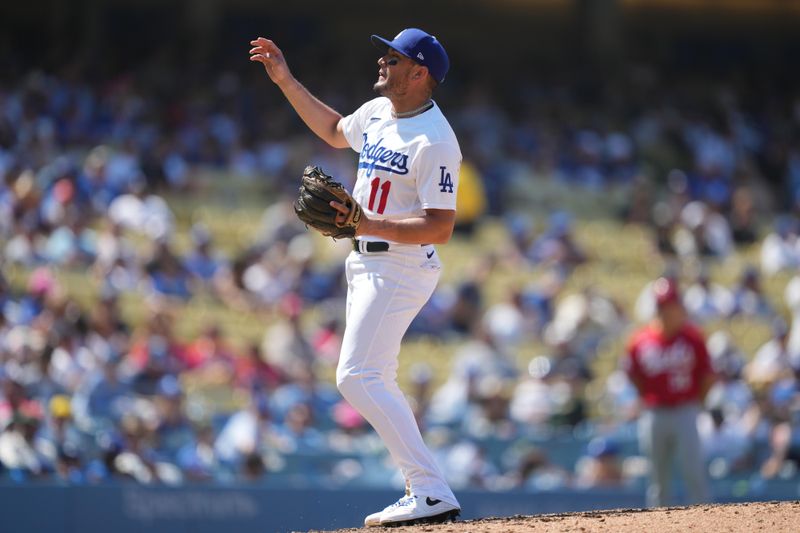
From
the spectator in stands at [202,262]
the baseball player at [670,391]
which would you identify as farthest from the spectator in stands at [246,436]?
the baseball player at [670,391]

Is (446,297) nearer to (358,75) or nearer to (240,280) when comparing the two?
(240,280)

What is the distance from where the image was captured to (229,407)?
1055 cm

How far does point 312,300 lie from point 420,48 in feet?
24.5

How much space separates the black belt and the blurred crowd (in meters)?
4.15

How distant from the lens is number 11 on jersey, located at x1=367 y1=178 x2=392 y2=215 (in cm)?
518

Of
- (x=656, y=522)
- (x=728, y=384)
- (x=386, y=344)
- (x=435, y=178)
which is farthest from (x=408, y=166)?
(x=728, y=384)

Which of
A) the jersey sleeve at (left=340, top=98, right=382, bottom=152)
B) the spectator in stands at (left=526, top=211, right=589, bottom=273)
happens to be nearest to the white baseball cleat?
the jersey sleeve at (left=340, top=98, right=382, bottom=152)

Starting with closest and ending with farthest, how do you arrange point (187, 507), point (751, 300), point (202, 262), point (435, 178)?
point (435, 178)
point (187, 507)
point (202, 262)
point (751, 300)

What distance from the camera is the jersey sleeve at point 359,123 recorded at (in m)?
5.46

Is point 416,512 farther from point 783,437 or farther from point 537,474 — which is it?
point 783,437

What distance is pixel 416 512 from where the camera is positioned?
522 cm

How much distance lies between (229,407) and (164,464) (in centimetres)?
137

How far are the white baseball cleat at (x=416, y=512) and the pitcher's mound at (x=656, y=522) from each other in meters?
0.06

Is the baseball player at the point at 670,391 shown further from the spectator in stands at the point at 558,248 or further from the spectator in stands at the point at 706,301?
the spectator in stands at the point at 558,248
